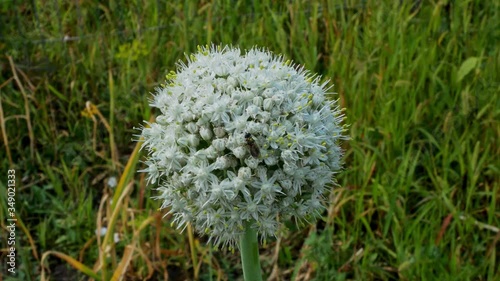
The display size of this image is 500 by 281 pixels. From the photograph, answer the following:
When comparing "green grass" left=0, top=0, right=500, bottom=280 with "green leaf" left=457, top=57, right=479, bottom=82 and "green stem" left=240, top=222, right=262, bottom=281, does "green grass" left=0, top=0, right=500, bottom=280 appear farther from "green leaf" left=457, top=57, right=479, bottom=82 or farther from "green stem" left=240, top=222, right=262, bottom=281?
"green stem" left=240, top=222, right=262, bottom=281

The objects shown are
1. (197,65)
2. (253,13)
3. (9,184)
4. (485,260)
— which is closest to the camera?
(197,65)

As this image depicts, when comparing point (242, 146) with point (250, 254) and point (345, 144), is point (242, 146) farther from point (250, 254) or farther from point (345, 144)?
point (345, 144)

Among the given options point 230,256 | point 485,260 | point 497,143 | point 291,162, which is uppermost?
point 291,162

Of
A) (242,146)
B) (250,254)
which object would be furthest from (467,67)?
(242,146)

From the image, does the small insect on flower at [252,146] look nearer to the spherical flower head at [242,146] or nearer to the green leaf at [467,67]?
the spherical flower head at [242,146]

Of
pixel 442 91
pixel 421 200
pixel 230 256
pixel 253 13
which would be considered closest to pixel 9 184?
pixel 230 256

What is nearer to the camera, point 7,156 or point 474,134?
point 474,134

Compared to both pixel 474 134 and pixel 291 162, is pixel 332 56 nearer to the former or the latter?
pixel 474 134
